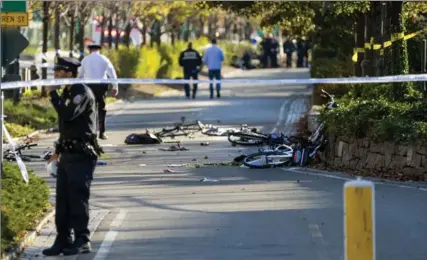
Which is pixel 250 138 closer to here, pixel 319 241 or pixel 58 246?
pixel 319 241

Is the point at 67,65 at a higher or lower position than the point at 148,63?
higher

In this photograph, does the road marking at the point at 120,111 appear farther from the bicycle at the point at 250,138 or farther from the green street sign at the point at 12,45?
the green street sign at the point at 12,45

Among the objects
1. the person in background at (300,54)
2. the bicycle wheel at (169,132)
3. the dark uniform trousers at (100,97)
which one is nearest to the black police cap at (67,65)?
the dark uniform trousers at (100,97)

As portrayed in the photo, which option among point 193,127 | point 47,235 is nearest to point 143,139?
point 193,127

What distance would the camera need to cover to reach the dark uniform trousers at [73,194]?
33.0 ft

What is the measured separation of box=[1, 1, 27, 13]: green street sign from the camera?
15312 mm

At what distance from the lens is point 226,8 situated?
26.6 meters

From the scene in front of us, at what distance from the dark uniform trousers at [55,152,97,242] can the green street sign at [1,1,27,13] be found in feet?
18.8

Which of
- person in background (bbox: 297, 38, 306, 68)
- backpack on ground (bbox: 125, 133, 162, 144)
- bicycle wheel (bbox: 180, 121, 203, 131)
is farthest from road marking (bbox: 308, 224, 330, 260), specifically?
person in background (bbox: 297, 38, 306, 68)

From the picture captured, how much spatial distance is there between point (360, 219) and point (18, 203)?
14.3 feet

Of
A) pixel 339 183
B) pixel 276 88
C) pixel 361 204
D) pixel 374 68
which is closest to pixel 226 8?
pixel 374 68

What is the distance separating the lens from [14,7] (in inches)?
606

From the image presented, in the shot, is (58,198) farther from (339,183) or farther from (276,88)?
(276,88)

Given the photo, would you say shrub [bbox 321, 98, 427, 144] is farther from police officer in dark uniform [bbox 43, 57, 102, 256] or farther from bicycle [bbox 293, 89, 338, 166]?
police officer in dark uniform [bbox 43, 57, 102, 256]
